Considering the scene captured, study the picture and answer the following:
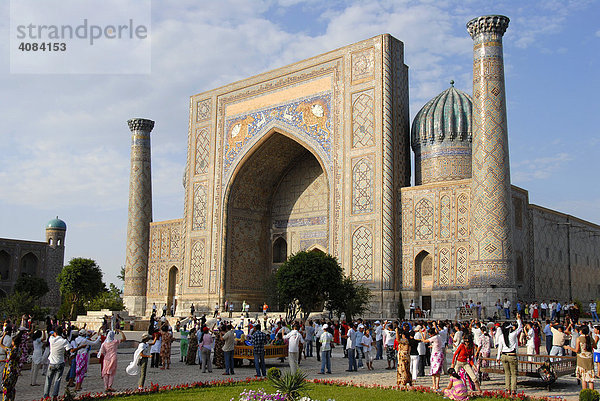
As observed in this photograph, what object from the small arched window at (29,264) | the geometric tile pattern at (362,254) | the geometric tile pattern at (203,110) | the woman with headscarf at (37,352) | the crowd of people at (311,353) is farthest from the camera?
the small arched window at (29,264)

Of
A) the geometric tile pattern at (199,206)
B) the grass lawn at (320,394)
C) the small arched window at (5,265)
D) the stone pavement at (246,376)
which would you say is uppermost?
the geometric tile pattern at (199,206)

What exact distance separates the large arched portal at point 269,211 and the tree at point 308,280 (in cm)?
463

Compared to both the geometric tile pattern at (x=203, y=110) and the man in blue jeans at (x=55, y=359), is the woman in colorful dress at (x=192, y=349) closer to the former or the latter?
the man in blue jeans at (x=55, y=359)

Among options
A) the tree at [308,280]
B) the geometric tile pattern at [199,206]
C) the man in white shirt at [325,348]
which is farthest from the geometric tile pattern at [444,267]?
the geometric tile pattern at [199,206]

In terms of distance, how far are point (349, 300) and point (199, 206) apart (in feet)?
30.7

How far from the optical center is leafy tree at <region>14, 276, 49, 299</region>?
33.1 m

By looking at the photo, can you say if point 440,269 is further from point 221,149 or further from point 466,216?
point 221,149

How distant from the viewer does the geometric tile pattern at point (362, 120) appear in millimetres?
19453

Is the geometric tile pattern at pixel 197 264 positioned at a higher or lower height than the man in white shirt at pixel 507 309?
higher

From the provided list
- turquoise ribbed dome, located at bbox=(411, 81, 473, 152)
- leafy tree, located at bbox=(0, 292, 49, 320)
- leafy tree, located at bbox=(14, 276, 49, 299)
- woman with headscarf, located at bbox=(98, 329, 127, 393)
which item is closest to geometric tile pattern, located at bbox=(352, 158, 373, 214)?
turquoise ribbed dome, located at bbox=(411, 81, 473, 152)

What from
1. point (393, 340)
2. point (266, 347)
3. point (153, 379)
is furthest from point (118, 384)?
point (393, 340)

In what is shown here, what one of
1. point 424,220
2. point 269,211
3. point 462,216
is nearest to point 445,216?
point 462,216

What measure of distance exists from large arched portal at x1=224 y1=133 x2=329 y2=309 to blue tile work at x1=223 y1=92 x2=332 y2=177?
61cm

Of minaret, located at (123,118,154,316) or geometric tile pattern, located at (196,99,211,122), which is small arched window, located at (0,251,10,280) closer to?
minaret, located at (123,118,154,316)
